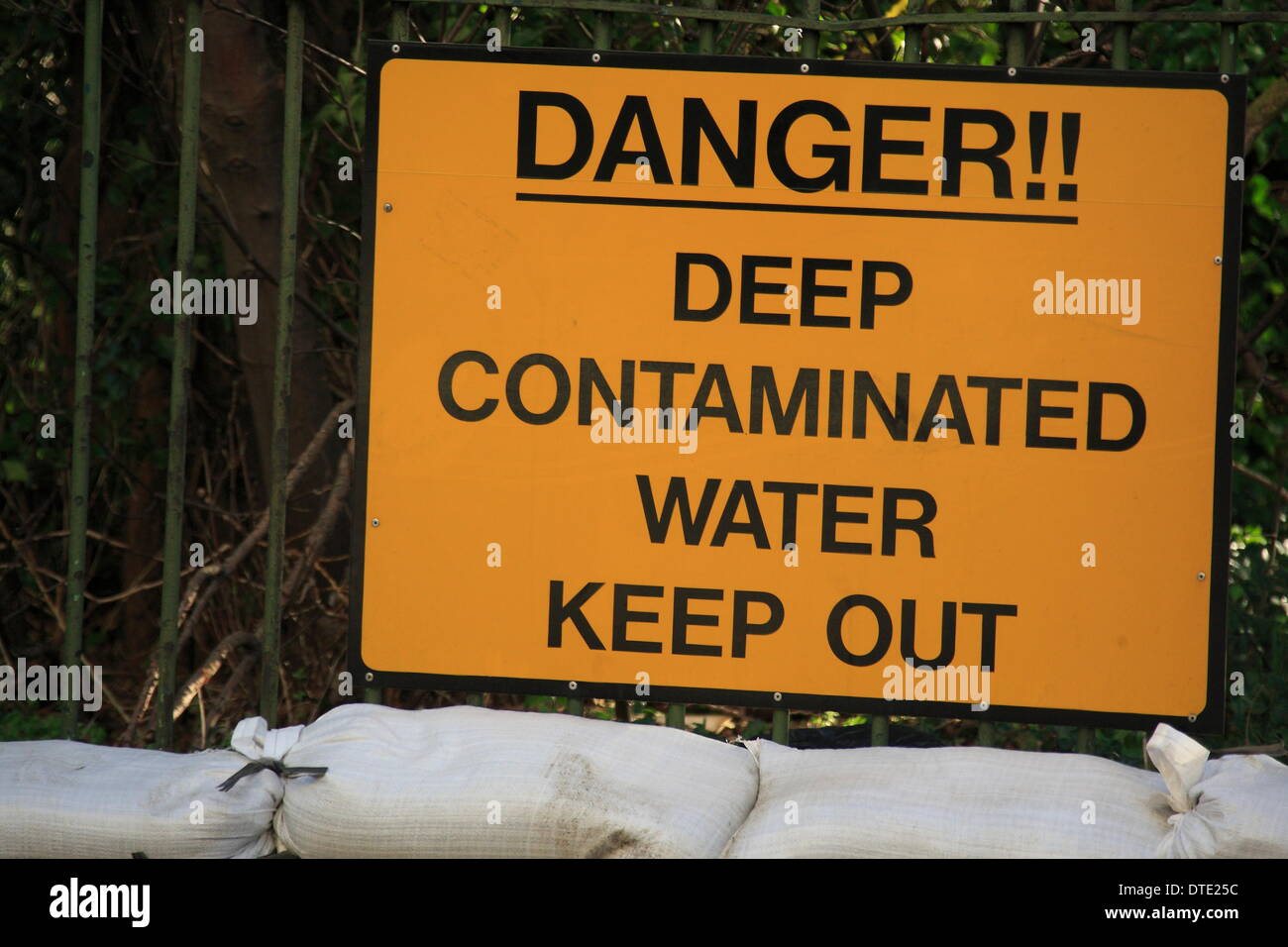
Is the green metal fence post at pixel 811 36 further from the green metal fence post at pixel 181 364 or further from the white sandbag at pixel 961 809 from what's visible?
the white sandbag at pixel 961 809

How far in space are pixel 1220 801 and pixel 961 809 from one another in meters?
0.46

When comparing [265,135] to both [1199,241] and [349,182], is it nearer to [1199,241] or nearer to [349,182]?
[349,182]

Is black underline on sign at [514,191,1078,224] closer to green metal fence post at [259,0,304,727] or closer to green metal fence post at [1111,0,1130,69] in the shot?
green metal fence post at [1111,0,1130,69]

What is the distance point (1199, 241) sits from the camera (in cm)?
276

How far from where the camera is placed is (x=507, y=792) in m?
2.56

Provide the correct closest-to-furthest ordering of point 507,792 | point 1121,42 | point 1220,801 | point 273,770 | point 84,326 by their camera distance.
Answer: point 1220,801 < point 507,792 < point 273,770 < point 1121,42 < point 84,326

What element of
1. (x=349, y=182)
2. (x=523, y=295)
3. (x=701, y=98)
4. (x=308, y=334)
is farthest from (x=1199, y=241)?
(x=349, y=182)

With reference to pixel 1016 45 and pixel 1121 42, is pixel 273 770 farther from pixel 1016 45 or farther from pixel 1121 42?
pixel 1121 42

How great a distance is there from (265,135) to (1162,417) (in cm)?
291

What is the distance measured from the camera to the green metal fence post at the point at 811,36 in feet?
9.25

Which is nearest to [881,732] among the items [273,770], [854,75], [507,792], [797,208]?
[507,792]

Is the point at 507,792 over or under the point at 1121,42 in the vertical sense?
under

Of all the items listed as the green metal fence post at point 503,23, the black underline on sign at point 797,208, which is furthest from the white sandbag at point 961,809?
the green metal fence post at point 503,23

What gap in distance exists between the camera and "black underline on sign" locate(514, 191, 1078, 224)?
279 cm
